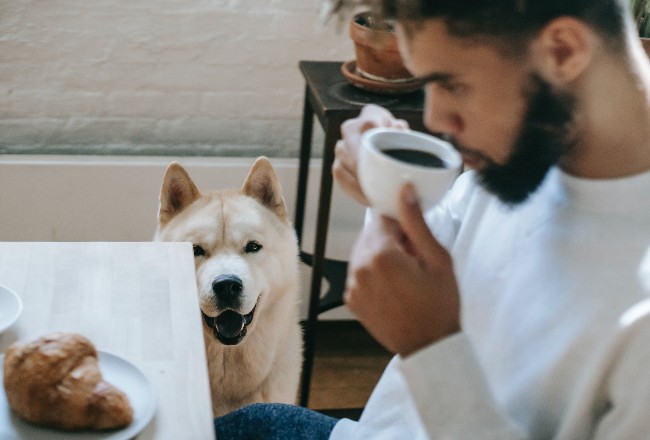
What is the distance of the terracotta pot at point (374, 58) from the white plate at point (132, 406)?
1025mm

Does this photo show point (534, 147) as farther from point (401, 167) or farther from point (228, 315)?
point (228, 315)

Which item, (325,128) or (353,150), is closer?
(353,150)

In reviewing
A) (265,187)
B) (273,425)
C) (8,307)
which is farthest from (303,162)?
(8,307)

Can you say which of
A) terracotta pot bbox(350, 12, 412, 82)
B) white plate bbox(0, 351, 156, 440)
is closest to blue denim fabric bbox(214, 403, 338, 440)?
white plate bbox(0, 351, 156, 440)

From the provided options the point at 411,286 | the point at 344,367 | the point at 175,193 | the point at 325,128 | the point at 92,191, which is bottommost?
the point at 344,367

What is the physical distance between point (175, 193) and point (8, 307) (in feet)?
2.42

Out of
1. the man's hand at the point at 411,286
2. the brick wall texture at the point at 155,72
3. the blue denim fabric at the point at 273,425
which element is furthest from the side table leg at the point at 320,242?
the man's hand at the point at 411,286

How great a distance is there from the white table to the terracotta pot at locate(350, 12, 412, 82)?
2.47 feet

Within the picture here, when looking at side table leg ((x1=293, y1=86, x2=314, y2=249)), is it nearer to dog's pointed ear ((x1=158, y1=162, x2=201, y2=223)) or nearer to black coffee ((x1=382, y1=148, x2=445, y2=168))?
dog's pointed ear ((x1=158, y1=162, x2=201, y2=223))

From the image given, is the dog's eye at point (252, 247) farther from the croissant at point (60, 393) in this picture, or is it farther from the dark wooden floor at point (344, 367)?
the croissant at point (60, 393)

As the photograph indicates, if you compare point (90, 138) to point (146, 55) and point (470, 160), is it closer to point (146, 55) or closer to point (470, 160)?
point (146, 55)

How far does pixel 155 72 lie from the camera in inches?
84.9

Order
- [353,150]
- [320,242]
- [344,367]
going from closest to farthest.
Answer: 1. [353,150]
2. [320,242]
3. [344,367]

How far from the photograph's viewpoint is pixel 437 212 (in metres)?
1.14
